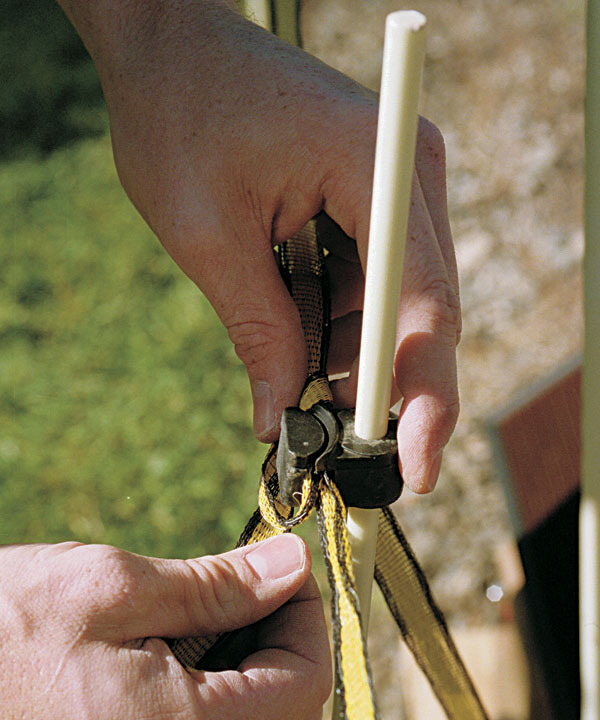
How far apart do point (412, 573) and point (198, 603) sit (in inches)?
9.0

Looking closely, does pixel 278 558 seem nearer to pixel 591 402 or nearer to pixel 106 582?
pixel 106 582

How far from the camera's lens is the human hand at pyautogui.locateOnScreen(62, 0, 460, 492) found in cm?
75

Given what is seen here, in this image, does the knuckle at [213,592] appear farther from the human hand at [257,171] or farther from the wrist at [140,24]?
the wrist at [140,24]

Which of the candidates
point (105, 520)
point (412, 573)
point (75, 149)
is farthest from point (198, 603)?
point (75, 149)

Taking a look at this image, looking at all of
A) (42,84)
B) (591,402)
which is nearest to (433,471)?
(591,402)

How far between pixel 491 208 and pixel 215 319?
79 centimetres

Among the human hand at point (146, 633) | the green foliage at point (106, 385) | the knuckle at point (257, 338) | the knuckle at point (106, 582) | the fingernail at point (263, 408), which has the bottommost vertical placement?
the green foliage at point (106, 385)

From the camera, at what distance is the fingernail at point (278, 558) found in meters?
0.66

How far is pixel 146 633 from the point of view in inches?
24.0

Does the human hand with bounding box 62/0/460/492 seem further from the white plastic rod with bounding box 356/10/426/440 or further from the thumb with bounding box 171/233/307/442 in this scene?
the white plastic rod with bounding box 356/10/426/440

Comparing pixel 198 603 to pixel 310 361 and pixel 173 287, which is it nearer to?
pixel 310 361

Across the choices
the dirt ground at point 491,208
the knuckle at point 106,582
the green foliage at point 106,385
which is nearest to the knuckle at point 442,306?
the knuckle at point 106,582

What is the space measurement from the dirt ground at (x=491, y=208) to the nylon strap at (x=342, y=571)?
0.69 meters

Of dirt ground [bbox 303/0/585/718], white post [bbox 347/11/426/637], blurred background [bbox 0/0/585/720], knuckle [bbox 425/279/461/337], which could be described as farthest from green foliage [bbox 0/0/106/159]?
white post [bbox 347/11/426/637]
